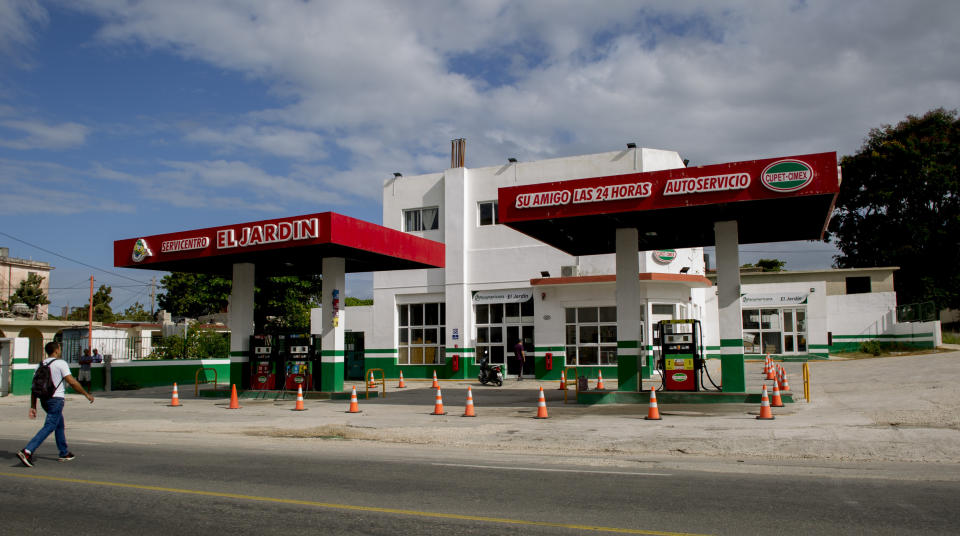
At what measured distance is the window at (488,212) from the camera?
32688mm

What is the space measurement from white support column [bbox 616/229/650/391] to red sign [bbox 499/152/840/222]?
2.41 metres

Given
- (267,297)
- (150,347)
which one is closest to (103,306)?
(267,297)

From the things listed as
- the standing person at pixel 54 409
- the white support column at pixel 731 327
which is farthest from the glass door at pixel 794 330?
the standing person at pixel 54 409

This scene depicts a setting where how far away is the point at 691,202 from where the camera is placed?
16766 millimetres

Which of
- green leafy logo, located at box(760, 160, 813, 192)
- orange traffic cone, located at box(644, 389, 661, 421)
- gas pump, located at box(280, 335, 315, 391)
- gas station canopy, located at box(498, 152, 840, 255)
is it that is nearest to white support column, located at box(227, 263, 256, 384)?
gas pump, located at box(280, 335, 315, 391)

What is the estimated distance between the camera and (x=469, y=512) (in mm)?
6938

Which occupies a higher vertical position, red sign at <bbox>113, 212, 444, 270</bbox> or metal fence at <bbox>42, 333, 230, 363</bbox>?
red sign at <bbox>113, 212, 444, 270</bbox>

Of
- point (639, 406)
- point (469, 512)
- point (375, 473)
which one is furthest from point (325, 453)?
point (639, 406)

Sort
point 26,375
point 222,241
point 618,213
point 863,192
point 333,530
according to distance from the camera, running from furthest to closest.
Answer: point 863,192
point 26,375
point 222,241
point 618,213
point 333,530

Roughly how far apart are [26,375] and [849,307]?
38.4 metres

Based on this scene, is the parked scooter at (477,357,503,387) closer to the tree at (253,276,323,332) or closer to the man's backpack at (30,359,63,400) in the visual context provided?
the man's backpack at (30,359,63,400)

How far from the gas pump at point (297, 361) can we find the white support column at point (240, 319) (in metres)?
1.64

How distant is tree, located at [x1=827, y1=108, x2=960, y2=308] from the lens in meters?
46.0

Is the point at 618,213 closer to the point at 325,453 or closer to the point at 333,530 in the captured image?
the point at 325,453
